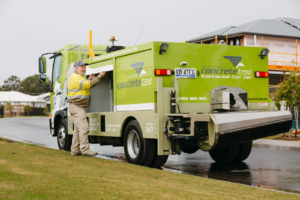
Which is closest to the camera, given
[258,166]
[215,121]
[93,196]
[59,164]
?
[93,196]

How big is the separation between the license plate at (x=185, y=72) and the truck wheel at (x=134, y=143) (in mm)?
1381

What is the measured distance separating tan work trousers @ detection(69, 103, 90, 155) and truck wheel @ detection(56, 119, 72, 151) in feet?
5.75

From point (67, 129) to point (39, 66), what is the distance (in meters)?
2.42

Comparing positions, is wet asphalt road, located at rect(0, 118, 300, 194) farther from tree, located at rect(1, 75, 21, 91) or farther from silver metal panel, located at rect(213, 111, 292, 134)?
tree, located at rect(1, 75, 21, 91)

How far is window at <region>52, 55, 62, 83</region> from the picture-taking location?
12531mm

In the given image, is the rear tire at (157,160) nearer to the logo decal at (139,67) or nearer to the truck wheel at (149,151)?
the truck wheel at (149,151)

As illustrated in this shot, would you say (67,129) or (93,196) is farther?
(67,129)

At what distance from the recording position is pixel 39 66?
12672 millimetres

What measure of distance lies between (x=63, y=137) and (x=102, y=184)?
6505 millimetres

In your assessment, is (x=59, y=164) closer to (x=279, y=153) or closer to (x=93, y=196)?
(x=93, y=196)

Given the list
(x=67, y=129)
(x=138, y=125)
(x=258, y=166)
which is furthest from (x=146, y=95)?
(x=67, y=129)

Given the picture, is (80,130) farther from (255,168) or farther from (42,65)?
(255,168)

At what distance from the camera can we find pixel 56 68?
1281 centimetres

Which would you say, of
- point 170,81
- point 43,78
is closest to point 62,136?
point 43,78
